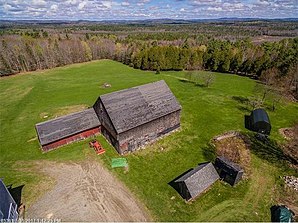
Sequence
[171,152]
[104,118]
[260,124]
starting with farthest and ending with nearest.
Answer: [260,124] < [104,118] < [171,152]

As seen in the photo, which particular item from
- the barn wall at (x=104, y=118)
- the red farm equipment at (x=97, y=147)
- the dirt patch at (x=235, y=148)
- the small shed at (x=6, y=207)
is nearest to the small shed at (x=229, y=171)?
the dirt patch at (x=235, y=148)

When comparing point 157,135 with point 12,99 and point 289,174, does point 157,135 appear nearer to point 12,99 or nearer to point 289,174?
point 289,174

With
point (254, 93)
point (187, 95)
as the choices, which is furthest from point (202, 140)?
point (254, 93)

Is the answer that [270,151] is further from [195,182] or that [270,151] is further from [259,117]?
[195,182]

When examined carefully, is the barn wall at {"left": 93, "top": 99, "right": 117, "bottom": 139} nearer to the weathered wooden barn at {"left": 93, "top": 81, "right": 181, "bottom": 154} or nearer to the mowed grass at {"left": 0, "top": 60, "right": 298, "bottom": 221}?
the weathered wooden barn at {"left": 93, "top": 81, "right": 181, "bottom": 154}

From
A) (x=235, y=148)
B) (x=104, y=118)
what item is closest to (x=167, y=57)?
(x=104, y=118)

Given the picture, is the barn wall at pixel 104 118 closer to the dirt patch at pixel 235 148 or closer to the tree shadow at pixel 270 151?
the dirt patch at pixel 235 148
